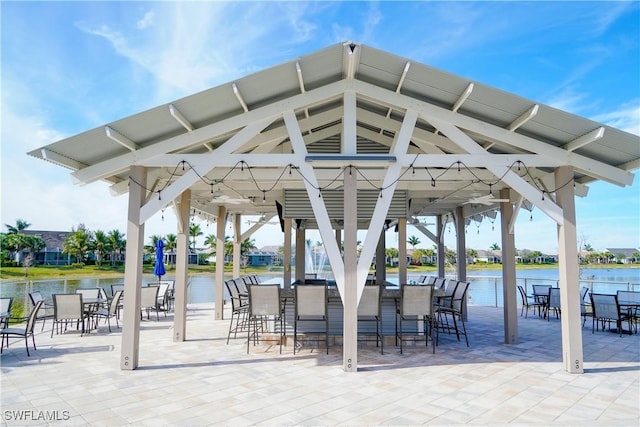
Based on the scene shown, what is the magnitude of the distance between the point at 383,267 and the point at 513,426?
24.8 feet

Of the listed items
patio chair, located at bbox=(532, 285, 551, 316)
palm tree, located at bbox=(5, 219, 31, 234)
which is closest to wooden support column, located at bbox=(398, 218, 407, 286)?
patio chair, located at bbox=(532, 285, 551, 316)

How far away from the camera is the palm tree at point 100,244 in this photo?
135 ft

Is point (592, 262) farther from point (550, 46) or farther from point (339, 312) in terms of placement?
point (339, 312)

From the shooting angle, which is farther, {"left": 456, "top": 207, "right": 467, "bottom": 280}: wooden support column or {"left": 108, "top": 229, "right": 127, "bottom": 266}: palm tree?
{"left": 108, "top": 229, "right": 127, "bottom": 266}: palm tree

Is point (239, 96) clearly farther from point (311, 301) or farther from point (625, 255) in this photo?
point (625, 255)

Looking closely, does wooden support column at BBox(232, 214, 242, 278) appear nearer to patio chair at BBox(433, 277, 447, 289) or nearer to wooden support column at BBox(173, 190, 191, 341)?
wooden support column at BBox(173, 190, 191, 341)

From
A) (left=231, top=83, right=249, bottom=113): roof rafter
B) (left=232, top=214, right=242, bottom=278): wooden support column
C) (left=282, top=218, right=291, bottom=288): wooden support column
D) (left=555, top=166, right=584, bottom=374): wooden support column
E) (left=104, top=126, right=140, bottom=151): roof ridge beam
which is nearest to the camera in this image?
(left=104, top=126, right=140, bottom=151): roof ridge beam

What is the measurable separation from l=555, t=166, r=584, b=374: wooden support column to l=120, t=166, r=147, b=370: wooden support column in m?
5.93

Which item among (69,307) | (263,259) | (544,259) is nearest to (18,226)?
(263,259)

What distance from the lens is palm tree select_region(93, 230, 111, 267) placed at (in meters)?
41.1

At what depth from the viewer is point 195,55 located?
25.6ft

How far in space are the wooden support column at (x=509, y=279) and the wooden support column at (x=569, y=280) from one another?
1698 millimetres

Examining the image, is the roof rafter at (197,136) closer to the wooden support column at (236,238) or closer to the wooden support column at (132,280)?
the wooden support column at (132,280)

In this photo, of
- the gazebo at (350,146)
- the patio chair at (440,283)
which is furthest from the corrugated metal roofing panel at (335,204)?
the gazebo at (350,146)
